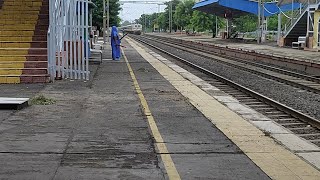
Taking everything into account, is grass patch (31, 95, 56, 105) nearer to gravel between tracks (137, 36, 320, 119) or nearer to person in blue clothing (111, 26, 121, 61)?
gravel between tracks (137, 36, 320, 119)

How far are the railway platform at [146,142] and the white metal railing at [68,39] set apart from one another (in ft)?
10.5


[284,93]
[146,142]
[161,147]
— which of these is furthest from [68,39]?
[161,147]

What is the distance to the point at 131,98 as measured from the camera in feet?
42.2

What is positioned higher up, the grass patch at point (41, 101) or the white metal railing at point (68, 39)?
the white metal railing at point (68, 39)

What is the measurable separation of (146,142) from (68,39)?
10.2 m

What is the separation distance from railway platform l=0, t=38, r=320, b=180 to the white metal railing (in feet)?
10.5

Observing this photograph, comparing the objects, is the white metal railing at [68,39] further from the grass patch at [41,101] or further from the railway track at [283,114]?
the railway track at [283,114]

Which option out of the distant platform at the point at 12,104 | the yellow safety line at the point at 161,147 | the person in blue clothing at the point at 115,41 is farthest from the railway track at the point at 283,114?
the person in blue clothing at the point at 115,41

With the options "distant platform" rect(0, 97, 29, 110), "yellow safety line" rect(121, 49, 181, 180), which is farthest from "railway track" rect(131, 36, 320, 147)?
"distant platform" rect(0, 97, 29, 110)

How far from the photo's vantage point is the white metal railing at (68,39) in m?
16.0

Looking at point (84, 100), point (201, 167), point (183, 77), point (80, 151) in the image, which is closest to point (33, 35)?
point (183, 77)

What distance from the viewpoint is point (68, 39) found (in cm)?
1711

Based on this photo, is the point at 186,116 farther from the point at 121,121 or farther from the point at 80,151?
the point at 80,151

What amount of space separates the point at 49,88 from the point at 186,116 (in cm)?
572
